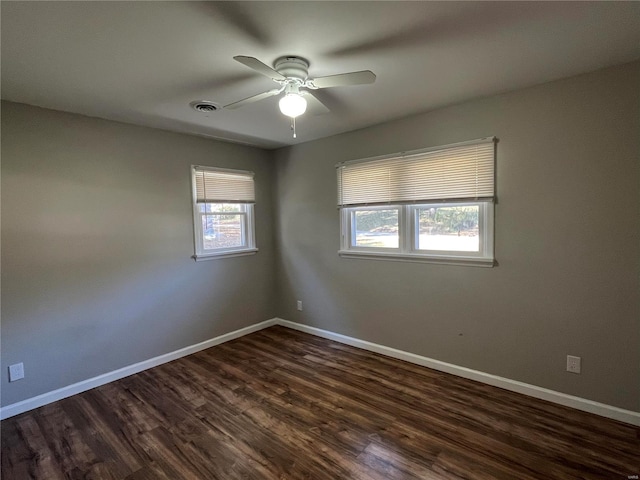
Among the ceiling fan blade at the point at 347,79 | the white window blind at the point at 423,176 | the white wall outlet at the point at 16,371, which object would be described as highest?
the ceiling fan blade at the point at 347,79

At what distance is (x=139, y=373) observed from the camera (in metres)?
3.16

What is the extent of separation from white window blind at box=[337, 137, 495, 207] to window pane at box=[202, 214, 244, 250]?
1.39m

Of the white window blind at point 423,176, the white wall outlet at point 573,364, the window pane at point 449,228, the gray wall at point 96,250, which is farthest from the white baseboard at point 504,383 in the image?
the gray wall at point 96,250

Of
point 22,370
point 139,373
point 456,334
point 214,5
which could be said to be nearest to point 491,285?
point 456,334

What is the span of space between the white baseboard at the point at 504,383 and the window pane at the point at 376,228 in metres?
1.11

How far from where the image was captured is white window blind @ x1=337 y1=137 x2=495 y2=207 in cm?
269

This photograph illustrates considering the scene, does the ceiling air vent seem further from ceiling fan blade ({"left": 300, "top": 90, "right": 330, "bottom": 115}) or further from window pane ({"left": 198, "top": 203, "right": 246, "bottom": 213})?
window pane ({"left": 198, "top": 203, "right": 246, "bottom": 213})

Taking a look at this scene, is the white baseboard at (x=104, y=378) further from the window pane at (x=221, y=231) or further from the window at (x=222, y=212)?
the window pane at (x=221, y=231)

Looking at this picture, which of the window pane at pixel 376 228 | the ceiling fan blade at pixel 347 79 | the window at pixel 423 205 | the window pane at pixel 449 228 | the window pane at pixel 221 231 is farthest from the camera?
the window pane at pixel 221 231

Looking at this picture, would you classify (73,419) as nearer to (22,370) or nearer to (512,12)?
(22,370)

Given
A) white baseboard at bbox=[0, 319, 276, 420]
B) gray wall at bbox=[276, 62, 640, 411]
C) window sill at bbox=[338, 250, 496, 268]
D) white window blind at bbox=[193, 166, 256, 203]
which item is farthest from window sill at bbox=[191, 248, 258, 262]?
gray wall at bbox=[276, 62, 640, 411]

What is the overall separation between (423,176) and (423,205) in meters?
0.28

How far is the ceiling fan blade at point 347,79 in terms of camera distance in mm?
1696

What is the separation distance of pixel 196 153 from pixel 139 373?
236cm
